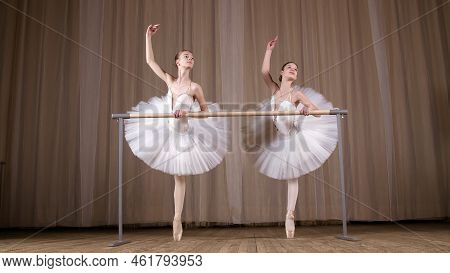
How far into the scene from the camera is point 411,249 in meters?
1.94

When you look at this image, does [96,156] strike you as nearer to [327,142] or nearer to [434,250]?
[327,142]

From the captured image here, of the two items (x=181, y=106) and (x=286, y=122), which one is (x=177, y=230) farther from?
(x=286, y=122)

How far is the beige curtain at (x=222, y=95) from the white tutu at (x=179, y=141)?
42.7 inches

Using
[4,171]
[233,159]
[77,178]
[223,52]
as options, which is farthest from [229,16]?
[4,171]

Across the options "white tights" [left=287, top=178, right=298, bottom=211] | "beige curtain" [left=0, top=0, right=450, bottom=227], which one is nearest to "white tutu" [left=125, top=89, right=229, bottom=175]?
"white tights" [left=287, top=178, right=298, bottom=211]

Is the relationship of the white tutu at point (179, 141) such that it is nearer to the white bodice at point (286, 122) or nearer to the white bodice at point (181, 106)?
the white bodice at point (181, 106)

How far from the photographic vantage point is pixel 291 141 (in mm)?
2504

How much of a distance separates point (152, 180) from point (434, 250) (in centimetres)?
236

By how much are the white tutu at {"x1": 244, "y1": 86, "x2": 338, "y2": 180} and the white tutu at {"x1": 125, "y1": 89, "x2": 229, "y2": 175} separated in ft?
0.75

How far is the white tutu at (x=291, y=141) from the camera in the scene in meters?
2.48

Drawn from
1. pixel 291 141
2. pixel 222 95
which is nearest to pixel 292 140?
pixel 291 141

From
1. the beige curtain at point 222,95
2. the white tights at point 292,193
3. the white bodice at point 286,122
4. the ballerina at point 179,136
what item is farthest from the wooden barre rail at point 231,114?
the beige curtain at point 222,95

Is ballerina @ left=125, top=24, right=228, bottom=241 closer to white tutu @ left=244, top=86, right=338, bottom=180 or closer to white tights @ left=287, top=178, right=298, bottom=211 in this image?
white tutu @ left=244, top=86, right=338, bottom=180

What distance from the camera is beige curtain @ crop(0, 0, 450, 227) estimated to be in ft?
11.8
